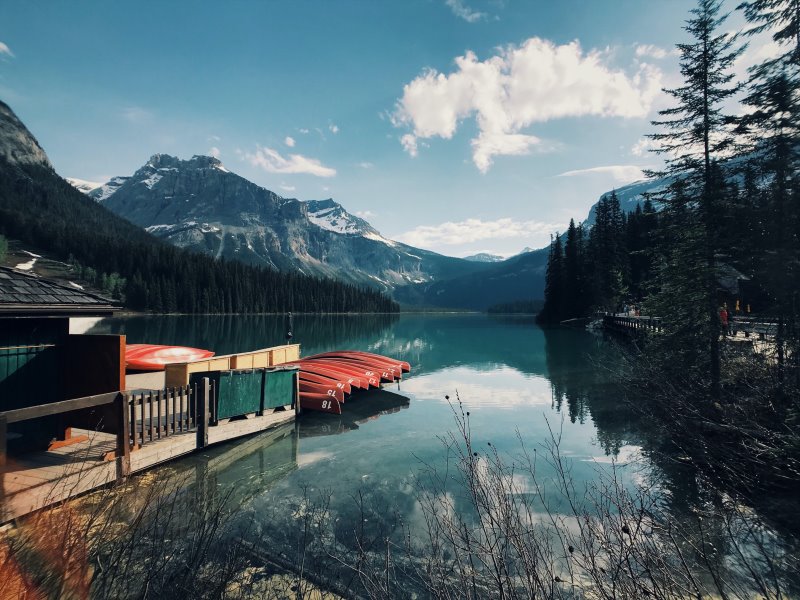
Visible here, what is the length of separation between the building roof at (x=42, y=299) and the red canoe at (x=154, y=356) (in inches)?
328

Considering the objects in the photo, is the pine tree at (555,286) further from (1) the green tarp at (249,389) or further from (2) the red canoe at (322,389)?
(1) the green tarp at (249,389)

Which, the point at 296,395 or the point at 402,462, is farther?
the point at 296,395

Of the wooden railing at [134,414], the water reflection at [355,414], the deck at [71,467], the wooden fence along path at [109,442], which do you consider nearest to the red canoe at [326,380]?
the water reflection at [355,414]

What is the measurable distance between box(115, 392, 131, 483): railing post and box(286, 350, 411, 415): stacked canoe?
8.45 m

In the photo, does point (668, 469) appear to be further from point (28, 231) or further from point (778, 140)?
point (28, 231)

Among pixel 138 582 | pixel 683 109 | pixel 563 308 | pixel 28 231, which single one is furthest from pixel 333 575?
pixel 28 231

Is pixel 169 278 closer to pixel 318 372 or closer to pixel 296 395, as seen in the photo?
pixel 318 372

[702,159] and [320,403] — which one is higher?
[702,159]

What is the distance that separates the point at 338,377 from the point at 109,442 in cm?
1065

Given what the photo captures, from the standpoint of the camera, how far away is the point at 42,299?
30.0 ft

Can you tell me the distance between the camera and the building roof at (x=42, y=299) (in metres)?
8.62

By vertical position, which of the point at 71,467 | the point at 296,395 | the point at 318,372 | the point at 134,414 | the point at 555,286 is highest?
the point at 555,286

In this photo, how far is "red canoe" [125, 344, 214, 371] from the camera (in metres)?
18.2

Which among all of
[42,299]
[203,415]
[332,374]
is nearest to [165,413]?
[203,415]
